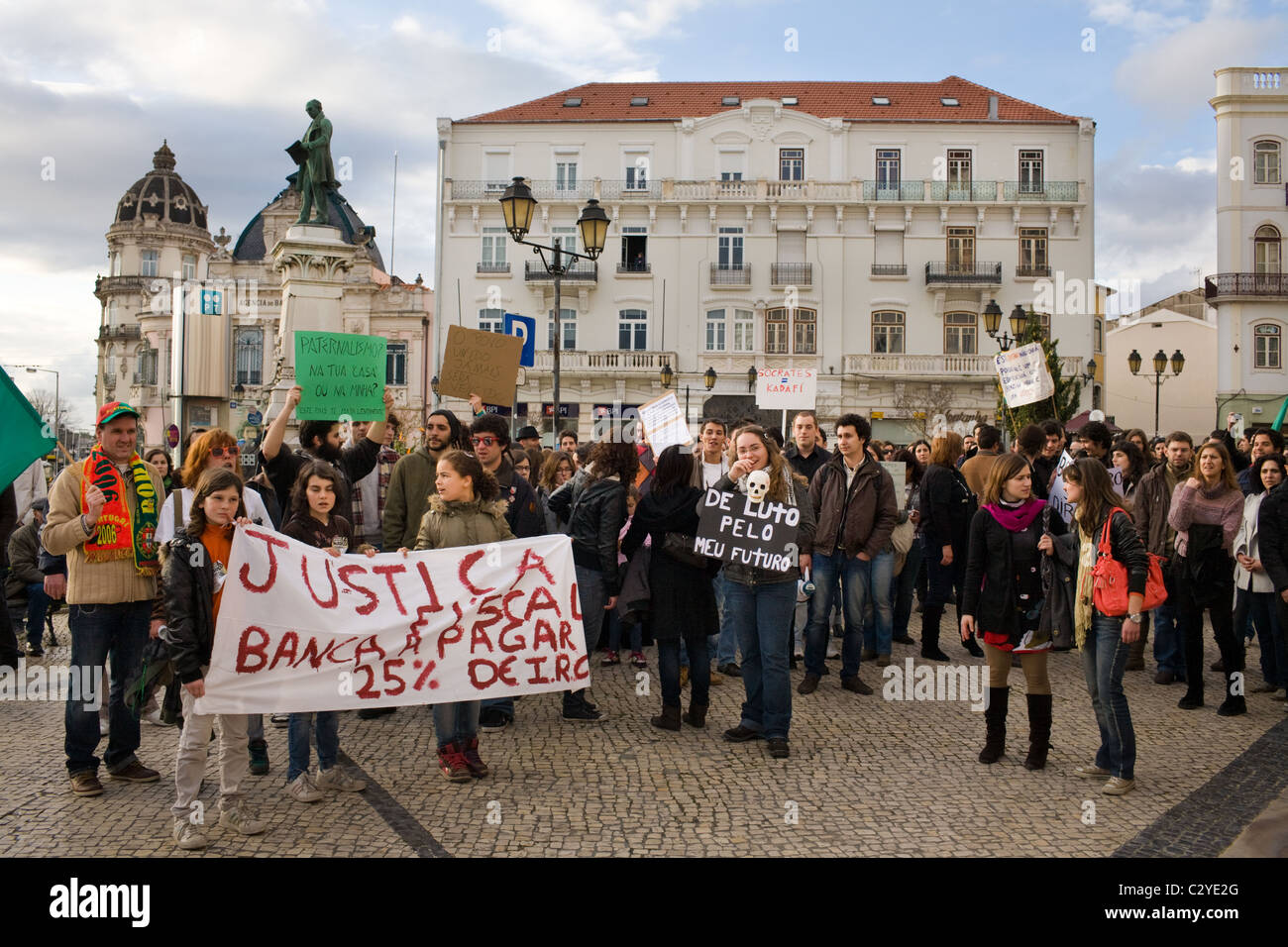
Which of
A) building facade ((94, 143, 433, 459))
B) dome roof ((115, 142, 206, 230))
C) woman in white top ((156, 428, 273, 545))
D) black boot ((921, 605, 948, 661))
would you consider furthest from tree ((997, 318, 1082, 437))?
dome roof ((115, 142, 206, 230))

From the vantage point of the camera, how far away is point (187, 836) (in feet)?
15.8

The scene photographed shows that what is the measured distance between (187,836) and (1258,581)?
24.9 ft

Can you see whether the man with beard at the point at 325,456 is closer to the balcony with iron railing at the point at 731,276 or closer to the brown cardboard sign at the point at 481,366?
the brown cardboard sign at the point at 481,366

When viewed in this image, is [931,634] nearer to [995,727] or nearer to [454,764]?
[995,727]

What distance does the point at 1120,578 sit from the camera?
5961 mm

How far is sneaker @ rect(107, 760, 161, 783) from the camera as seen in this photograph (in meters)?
5.89

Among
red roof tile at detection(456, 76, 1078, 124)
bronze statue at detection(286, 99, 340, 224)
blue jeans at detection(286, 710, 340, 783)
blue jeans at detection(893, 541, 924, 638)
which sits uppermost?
red roof tile at detection(456, 76, 1078, 124)

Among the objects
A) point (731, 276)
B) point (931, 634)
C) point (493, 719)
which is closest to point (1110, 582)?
point (931, 634)

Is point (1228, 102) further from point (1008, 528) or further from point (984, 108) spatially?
point (1008, 528)

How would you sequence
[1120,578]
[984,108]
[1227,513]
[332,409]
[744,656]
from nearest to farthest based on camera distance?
[1120,578]
[744,656]
[1227,513]
[332,409]
[984,108]

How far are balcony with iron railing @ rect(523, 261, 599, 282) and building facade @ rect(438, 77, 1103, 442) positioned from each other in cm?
9

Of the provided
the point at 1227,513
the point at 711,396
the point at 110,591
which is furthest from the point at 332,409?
the point at 711,396

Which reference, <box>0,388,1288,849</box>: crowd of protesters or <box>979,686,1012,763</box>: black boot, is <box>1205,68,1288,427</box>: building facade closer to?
<box>0,388,1288,849</box>: crowd of protesters
